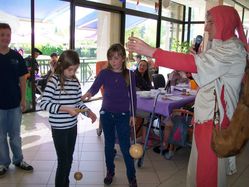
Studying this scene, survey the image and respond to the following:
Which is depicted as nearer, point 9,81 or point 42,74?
point 9,81

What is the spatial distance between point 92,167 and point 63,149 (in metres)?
1.06

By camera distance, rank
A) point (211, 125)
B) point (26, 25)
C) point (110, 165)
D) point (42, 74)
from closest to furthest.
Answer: point (211, 125) < point (110, 165) < point (26, 25) < point (42, 74)

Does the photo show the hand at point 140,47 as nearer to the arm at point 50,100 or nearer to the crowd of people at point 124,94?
the crowd of people at point 124,94

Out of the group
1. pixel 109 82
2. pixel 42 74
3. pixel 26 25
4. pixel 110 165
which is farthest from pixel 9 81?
pixel 42 74

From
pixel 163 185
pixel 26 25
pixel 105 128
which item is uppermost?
pixel 26 25

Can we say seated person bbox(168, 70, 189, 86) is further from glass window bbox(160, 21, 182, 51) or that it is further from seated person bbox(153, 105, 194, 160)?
glass window bbox(160, 21, 182, 51)

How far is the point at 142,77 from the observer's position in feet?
15.5

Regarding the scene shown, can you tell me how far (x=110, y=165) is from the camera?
2805 millimetres

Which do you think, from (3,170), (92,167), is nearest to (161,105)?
(92,167)

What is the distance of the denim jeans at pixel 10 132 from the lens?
2.91 meters

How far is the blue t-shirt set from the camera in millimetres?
2796

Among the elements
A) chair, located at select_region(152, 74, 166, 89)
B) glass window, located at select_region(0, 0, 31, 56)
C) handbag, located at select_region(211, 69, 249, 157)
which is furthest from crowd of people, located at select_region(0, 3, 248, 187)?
chair, located at select_region(152, 74, 166, 89)

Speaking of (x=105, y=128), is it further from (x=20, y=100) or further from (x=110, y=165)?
(x=20, y=100)

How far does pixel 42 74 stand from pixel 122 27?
2318mm
